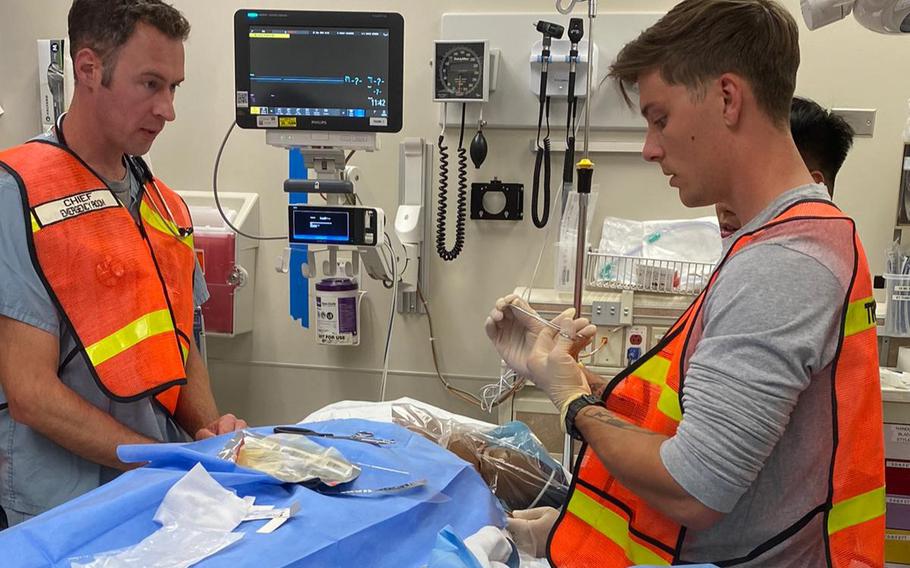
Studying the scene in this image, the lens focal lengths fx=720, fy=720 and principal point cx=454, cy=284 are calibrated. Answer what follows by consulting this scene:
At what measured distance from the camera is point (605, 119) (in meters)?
2.60

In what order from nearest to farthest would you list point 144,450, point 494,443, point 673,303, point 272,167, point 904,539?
1. point 144,450
2. point 494,443
3. point 904,539
4. point 673,303
5. point 272,167

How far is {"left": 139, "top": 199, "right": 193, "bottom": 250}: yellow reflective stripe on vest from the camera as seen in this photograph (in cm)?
161

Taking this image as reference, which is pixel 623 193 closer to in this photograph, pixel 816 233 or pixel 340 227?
pixel 340 227

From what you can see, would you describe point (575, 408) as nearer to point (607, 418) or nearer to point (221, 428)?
point (607, 418)

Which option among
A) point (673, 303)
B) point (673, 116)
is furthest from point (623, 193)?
point (673, 116)

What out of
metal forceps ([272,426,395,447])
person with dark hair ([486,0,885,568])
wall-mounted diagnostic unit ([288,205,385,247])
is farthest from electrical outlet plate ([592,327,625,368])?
person with dark hair ([486,0,885,568])

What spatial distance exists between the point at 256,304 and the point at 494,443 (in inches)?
63.9

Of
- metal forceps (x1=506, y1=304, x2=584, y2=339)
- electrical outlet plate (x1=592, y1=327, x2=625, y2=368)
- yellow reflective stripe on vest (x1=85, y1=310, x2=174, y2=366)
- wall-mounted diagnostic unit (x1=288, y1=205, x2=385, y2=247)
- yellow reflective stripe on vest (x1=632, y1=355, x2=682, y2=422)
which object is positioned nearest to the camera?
yellow reflective stripe on vest (x1=632, y1=355, x2=682, y2=422)

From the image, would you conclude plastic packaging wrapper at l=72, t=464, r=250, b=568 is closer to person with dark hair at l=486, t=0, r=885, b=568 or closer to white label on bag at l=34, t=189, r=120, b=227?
person with dark hair at l=486, t=0, r=885, b=568

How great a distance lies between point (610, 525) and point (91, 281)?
1079mm

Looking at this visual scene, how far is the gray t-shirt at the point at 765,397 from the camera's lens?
2.85 ft

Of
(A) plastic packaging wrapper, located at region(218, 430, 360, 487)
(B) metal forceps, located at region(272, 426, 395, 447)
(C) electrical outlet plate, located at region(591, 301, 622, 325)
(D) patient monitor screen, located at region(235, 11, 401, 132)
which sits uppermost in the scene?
(D) patient monitor screen, located at region(235, 11, 401, 132)

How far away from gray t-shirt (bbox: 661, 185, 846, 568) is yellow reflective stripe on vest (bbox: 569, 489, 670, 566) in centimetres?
15

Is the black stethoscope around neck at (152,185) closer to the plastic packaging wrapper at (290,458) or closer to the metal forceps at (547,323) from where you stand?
the plastic packaging wrapper at (290,458)
